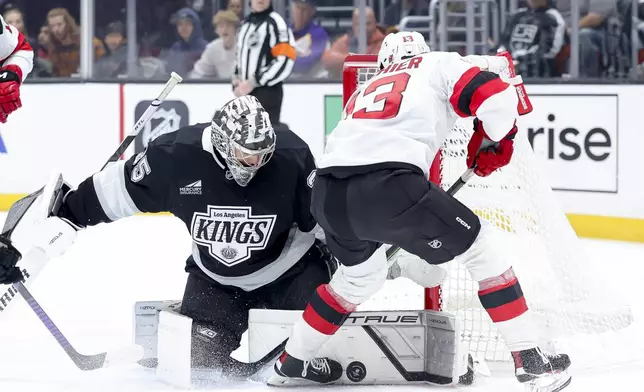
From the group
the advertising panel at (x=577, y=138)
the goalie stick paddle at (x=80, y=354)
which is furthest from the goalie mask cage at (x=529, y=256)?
the advertising panel at (x=577, y=138)

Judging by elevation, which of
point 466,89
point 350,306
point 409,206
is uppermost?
point 466,89

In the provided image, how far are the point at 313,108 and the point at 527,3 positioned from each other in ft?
4.45

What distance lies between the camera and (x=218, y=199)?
2893 millimetres

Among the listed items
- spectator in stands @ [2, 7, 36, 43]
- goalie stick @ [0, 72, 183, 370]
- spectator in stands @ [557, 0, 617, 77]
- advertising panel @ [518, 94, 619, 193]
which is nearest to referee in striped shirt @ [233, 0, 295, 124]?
advertising panel @ [518, 94, 619, 193]

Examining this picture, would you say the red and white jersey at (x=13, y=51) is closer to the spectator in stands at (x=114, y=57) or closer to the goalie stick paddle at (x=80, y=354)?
the goalie stick paddle at (x=80, y=354)

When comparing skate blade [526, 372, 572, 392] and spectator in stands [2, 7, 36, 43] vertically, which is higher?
spectator in stands [2, 7, 36, 43]

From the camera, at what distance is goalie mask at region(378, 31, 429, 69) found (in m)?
2.80

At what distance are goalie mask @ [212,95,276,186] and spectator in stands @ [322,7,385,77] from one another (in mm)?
3373

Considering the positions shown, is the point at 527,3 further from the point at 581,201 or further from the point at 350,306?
the point at 350,306

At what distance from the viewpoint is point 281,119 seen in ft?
21.0

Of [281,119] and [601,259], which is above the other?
[281,119]

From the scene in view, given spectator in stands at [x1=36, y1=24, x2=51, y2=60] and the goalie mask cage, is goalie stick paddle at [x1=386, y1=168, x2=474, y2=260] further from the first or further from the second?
spectator in stands at [x1=36, y1=24, x2=51, y2=60]

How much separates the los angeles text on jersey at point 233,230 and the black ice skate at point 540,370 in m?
0.75

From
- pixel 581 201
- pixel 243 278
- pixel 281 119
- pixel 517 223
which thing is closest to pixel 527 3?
pixel 581 201
